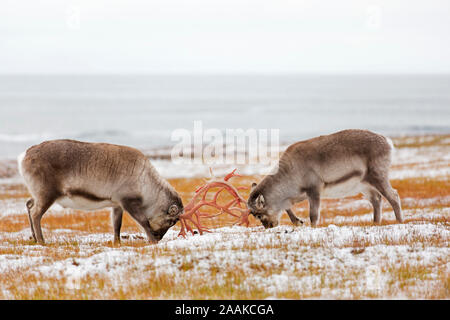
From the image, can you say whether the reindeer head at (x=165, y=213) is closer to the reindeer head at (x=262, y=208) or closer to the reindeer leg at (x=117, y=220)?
the reindeer leg at (x=117, y=220)

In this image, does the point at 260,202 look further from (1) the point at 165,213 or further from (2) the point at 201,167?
(2) the point at 201,167

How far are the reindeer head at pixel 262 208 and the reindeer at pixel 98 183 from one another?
6.24ft

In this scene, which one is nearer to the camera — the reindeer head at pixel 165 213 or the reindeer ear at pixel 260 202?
the reindeer head at pixel 165 213

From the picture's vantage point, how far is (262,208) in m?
13.6

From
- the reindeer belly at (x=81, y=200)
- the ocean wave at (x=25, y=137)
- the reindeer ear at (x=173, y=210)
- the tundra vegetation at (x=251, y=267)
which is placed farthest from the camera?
the ocean wave at (x=25, y=137)

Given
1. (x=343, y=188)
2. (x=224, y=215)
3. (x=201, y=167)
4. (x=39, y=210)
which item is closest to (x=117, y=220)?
(x=39, y=210)

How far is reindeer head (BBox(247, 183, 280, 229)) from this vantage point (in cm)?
1361

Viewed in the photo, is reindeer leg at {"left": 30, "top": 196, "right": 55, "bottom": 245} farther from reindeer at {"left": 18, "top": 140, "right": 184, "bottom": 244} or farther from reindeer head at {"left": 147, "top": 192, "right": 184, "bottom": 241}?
reindeer head at {"left": 147, "top": 192, "right": 184, "bottom": 241}

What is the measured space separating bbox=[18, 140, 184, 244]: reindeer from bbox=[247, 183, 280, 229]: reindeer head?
6.24 feet

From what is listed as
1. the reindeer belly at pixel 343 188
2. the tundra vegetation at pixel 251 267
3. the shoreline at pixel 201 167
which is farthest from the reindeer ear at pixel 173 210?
the shoreline at pixel 201 167

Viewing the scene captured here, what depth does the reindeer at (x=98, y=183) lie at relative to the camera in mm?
12320

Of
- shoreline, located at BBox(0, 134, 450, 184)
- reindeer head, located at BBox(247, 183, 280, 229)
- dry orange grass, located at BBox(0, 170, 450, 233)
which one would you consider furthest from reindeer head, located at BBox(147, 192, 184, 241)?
shoreline, located at BBox(0, 134, 450, 184)

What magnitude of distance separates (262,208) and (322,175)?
5.85 feet
